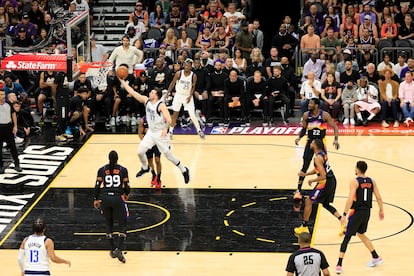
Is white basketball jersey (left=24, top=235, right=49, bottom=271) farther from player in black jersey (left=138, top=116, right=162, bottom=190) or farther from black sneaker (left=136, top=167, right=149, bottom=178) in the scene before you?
black sneaker (left=136, top=167, right=149, bottom=178)

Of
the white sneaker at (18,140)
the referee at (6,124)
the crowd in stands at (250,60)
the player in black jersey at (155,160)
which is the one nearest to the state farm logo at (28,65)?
the crowd in stands at (250,60)

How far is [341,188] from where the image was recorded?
72.4ft

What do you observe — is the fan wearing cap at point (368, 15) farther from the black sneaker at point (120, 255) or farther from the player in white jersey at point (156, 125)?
the black sneaker at point (120, 255)

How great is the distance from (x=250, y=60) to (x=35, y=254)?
16.1 metres

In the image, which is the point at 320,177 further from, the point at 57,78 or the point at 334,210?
the point at 57,78

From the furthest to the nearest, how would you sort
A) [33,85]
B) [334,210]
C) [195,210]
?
[33,85] → [195,210] → [334,210]

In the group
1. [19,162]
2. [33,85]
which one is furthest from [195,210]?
[33,85]

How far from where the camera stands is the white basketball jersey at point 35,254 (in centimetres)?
1486

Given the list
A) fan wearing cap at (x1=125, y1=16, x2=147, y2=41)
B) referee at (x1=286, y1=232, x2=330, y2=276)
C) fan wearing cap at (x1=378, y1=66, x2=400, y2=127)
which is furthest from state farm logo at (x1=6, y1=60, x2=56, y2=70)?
referee at (x1=286, y1=232, x2=330, y2=276)

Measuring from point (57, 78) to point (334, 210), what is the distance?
10.8 m

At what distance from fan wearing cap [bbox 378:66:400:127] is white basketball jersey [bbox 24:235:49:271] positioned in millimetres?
15118

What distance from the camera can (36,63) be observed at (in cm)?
2648

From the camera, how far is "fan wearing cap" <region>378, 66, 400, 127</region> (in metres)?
28.0

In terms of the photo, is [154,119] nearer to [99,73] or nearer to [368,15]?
[99,73]
